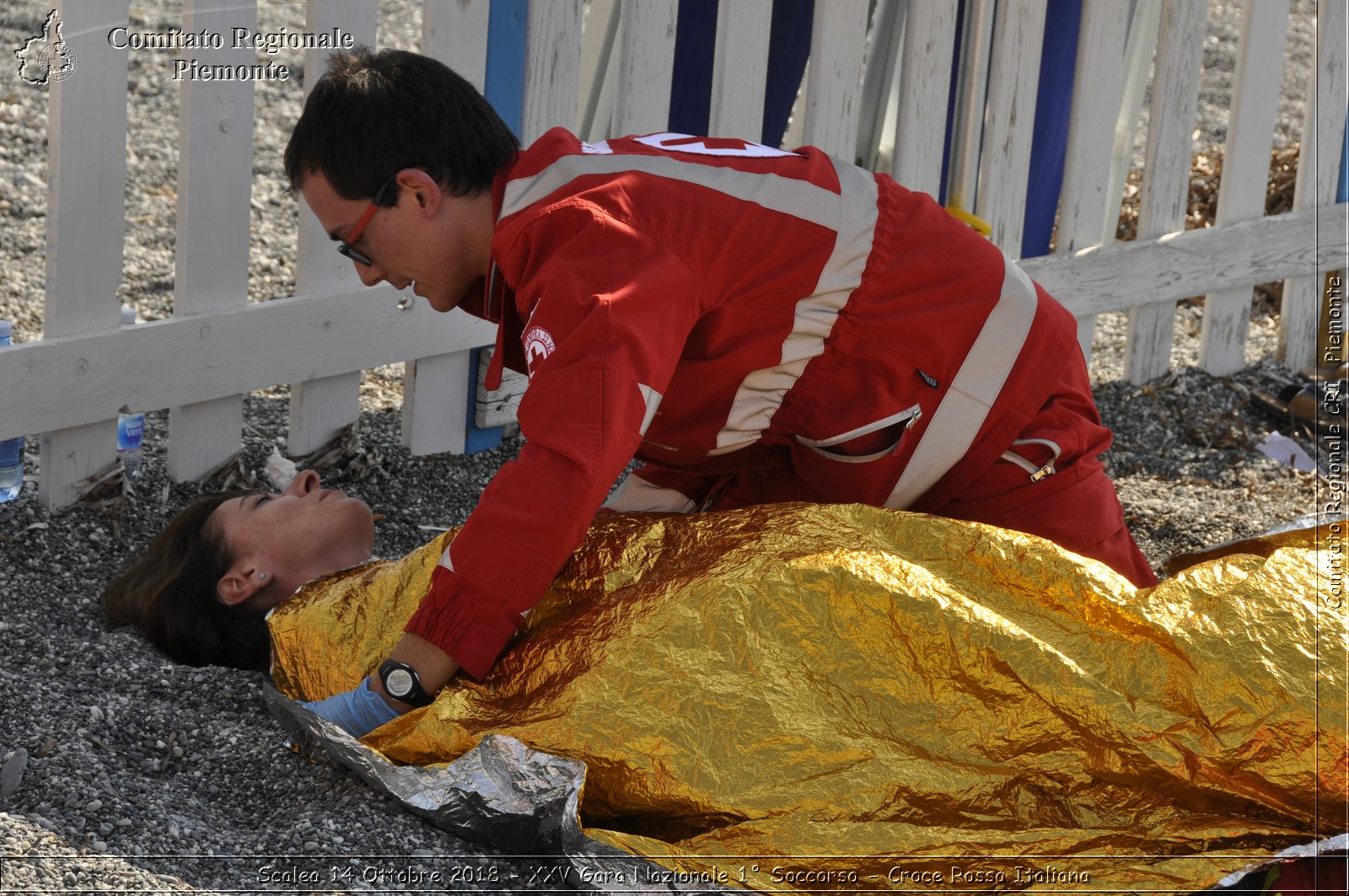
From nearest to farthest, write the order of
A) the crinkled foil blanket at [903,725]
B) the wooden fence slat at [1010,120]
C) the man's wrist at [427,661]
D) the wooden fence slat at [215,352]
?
the crinkled foil blanket at [903,725], the man's wrist at [427,661], the wooden fence slat at [215,352], the wooden fence slat at [1010,120]

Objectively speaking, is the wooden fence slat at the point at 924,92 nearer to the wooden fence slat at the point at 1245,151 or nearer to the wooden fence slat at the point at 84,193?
the wooden fence slat at the point at 1245,151

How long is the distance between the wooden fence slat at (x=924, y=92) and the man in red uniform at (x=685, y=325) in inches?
55.8

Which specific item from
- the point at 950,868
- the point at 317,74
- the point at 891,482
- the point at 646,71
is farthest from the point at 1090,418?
the point at 317,74

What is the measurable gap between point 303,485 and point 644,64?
4.45 ft

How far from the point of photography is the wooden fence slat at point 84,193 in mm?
2594

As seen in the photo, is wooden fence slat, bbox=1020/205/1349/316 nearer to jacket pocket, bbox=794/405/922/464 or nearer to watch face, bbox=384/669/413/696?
jacket pocket, bbox=794/405/922/464

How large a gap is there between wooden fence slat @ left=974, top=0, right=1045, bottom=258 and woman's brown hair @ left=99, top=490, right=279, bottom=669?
2358mm

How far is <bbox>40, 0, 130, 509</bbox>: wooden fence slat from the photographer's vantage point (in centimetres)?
259

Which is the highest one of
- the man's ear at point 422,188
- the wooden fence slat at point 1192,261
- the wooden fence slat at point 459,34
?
the wooden fence slat at point 459,34

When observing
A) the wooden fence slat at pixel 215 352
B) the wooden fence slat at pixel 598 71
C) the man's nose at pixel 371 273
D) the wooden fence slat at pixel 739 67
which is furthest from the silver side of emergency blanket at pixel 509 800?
the wooden fence slat at pixel 598 71

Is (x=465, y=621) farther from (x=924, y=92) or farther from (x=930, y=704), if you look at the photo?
(x=924, y=92)

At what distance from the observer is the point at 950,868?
175 cm

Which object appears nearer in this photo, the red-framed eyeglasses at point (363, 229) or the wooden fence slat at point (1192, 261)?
the red-framed eyeglasses at point (363, 229)

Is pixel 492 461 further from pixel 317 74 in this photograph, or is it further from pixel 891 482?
pixel 891 482
